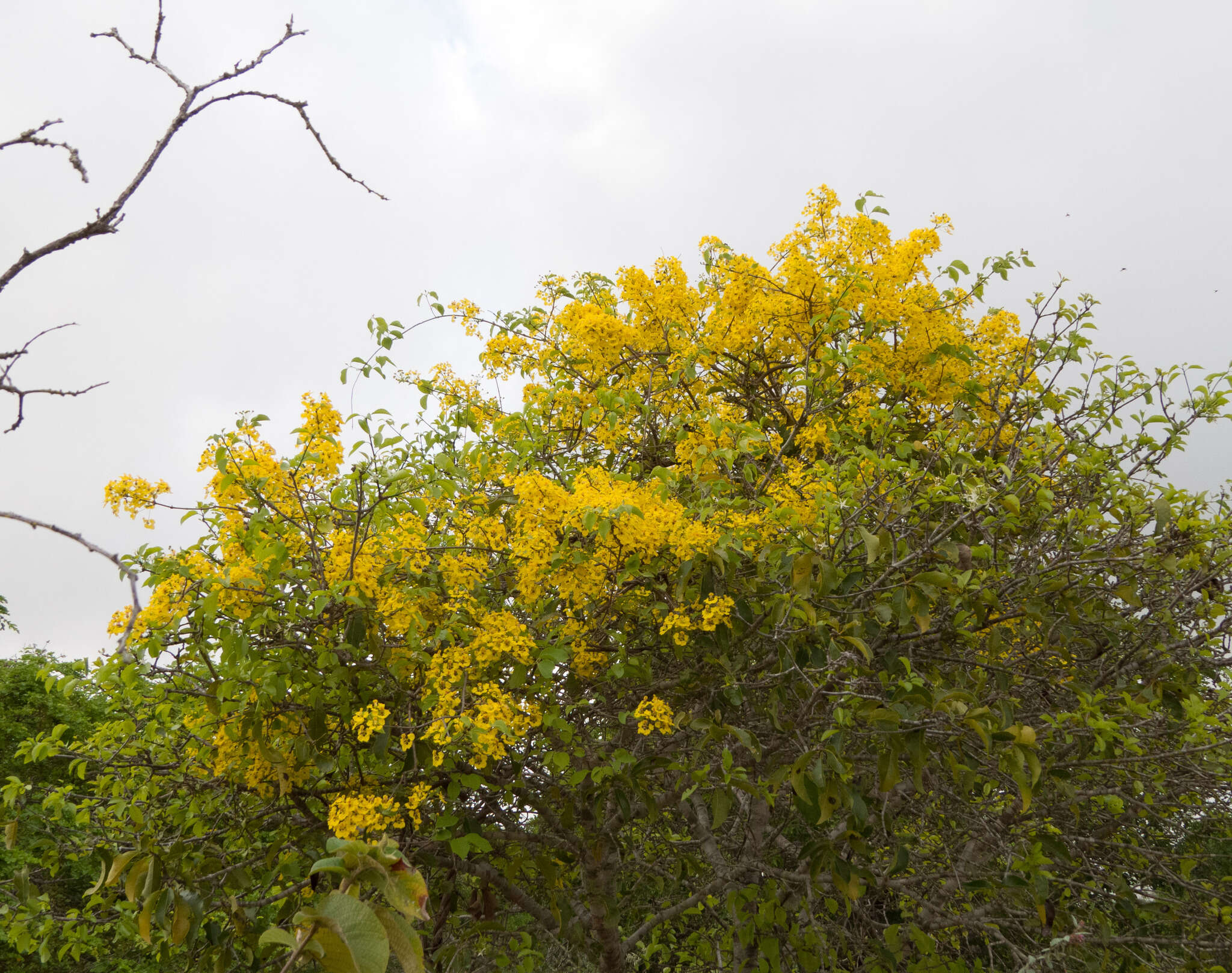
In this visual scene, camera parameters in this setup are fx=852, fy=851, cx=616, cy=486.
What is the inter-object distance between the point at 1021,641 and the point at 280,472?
3571 mm

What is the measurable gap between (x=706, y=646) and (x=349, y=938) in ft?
9.54

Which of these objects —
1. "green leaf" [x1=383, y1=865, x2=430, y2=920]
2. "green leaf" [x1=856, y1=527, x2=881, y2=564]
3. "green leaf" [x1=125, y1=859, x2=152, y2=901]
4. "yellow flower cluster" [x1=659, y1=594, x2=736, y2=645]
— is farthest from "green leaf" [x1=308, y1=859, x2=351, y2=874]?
"green leaf" [x1=125, y1=859, x2=152, y2=901]

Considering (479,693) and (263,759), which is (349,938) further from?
(263,759)

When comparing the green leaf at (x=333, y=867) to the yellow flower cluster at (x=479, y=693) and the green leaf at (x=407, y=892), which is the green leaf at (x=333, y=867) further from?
the yellow flower cluster at (x=479, y=693)

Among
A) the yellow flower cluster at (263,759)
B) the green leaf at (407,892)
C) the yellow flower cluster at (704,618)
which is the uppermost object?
the yellow flower cluster at (704,618)

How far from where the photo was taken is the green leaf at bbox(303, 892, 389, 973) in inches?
29.3

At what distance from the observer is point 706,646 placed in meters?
3.58

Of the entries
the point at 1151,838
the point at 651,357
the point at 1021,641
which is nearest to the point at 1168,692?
the point at 1021,641

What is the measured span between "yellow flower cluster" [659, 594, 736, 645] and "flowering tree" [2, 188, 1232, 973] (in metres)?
0.03

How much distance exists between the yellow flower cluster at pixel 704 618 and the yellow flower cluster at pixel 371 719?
1.03m

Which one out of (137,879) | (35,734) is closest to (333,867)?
(137,879)

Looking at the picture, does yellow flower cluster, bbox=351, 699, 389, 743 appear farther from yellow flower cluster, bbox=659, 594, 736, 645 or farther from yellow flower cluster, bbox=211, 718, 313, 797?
yellow flower cluster, bbox=659, 594, 736, 645

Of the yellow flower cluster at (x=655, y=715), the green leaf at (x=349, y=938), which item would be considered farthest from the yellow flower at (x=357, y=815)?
the green leaf at (x=349, y=938)

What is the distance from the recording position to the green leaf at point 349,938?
0.75m
